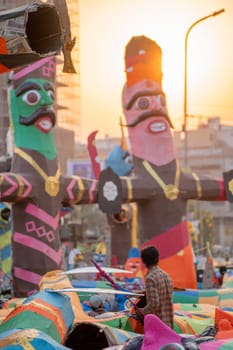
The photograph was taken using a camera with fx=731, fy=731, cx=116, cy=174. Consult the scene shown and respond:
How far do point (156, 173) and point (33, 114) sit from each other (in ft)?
8.49

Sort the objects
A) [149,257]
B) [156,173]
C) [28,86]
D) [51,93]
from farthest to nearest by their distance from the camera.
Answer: [156,173] → [51,93] → [28,86] → [149,257]

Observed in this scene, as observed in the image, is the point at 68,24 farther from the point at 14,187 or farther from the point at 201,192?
the point at 201,192

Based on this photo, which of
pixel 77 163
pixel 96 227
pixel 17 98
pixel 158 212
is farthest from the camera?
pixel 96 227

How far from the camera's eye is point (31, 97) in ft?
40.3

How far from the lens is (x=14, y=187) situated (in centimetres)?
1163

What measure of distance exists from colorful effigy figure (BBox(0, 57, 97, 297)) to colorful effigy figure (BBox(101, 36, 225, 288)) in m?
1.44

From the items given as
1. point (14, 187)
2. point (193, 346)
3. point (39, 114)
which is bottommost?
point (193, 346)

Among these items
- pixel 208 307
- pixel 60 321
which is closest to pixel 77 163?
pixel 208 307

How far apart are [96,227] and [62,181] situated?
1261 inches

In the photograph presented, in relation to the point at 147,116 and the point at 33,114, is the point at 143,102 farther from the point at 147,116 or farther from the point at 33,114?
the point at 33,114

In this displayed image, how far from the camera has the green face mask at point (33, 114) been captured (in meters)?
12.3

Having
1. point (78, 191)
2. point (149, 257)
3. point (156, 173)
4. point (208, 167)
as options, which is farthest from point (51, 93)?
point (208, 167)

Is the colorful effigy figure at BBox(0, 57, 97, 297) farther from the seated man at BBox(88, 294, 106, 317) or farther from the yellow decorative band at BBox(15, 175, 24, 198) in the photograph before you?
the seated man at BBox(88, 294, 106, 317)

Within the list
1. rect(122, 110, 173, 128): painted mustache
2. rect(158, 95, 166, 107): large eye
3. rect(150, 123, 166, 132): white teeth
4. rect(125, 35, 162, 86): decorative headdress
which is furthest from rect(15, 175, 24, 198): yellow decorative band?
rect(158, 95, 166, 107): large eye
